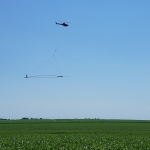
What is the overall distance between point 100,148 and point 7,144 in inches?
336

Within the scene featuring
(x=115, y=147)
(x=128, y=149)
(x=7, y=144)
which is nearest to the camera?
(x=128, y=149)

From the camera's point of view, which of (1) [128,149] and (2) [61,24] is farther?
(2) [61,24]

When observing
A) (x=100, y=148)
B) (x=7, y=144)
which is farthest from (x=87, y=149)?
(x=7, y=144)

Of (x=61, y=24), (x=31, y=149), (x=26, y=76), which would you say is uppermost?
(x=61, y=24)

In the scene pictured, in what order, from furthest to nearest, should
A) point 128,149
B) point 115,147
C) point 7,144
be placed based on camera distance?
point 7,144 < point 115,147 < point 128,149

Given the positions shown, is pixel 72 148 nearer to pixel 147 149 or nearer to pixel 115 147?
pixel 115 147

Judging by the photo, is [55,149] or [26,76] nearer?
[55,149]

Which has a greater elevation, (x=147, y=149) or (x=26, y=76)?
(x=26, y=76)

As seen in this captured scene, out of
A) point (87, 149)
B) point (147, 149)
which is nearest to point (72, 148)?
point (87, 149)

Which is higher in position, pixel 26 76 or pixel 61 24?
pixel 61 24

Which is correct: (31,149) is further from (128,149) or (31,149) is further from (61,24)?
(61,24)

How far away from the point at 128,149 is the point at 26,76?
10.6 metres

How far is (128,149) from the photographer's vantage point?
76.3 ft

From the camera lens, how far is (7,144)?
1089 inches
